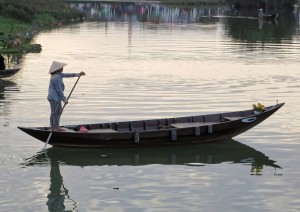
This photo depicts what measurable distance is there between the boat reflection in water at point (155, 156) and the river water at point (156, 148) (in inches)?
1.0

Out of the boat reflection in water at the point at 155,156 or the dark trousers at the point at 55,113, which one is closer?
the boat reflection in water at the point at 155,156

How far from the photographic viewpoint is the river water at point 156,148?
45.2 feet

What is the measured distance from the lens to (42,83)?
2923 centimetres

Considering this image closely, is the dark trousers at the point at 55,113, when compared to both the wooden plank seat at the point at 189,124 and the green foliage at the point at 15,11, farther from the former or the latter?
the green foliage at the point at 15,11

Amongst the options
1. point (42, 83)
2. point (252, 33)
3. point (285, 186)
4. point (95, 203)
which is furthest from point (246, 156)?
point (252, 33)

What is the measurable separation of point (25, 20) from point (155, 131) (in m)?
47.3

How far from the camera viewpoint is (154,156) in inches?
668

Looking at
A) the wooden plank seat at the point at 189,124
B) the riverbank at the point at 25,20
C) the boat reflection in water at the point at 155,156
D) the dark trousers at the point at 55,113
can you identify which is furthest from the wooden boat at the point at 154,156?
the riverbank at the point at 25,20

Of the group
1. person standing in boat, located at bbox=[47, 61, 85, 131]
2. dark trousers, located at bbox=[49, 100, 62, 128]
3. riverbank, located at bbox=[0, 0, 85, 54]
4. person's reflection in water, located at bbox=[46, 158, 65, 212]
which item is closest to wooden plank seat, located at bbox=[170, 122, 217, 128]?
person standing in boat, located at bbox=[47, 61, 85, 131]

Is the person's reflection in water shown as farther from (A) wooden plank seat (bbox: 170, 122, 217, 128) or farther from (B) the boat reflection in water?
(A) wooden plank seat (bbox: 170, 122, 217, 128)

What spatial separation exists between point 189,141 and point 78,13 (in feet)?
232

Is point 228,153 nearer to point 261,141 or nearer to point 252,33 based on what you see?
point 261,141

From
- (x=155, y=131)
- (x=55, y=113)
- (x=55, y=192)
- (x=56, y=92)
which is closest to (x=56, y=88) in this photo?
(x=56, y=92)

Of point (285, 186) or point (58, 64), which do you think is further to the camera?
point (58, 64)
